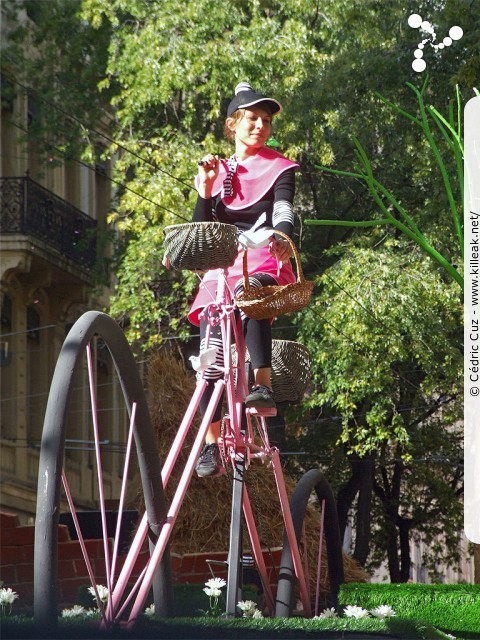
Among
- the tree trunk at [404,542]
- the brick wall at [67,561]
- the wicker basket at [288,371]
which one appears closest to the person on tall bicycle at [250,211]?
the wicker basket at [288,371]

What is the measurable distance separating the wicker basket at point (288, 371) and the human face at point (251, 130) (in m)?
0.94

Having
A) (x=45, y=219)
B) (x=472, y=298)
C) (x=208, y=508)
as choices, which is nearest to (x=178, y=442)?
(x=472, y=298)

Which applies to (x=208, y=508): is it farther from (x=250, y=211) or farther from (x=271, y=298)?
(x=271, y=298)

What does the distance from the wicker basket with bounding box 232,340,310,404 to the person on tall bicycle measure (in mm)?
518

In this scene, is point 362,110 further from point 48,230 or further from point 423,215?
point 48,230

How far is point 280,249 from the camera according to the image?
6.23 m

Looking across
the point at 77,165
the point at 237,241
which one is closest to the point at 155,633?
the point at 237,241

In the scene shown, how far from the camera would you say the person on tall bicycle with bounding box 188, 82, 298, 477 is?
6254mm

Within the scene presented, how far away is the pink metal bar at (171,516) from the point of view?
4918mm

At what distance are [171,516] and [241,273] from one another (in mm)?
1363

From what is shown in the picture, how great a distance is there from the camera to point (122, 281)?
2083 cm

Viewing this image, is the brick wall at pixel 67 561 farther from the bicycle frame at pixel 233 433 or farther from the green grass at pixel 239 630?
the green grass at pixel 239 630

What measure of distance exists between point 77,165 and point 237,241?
25.1 meters

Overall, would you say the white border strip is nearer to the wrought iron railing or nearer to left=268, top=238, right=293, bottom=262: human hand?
left=268, top=238, right=293, bottom=262: human hand
